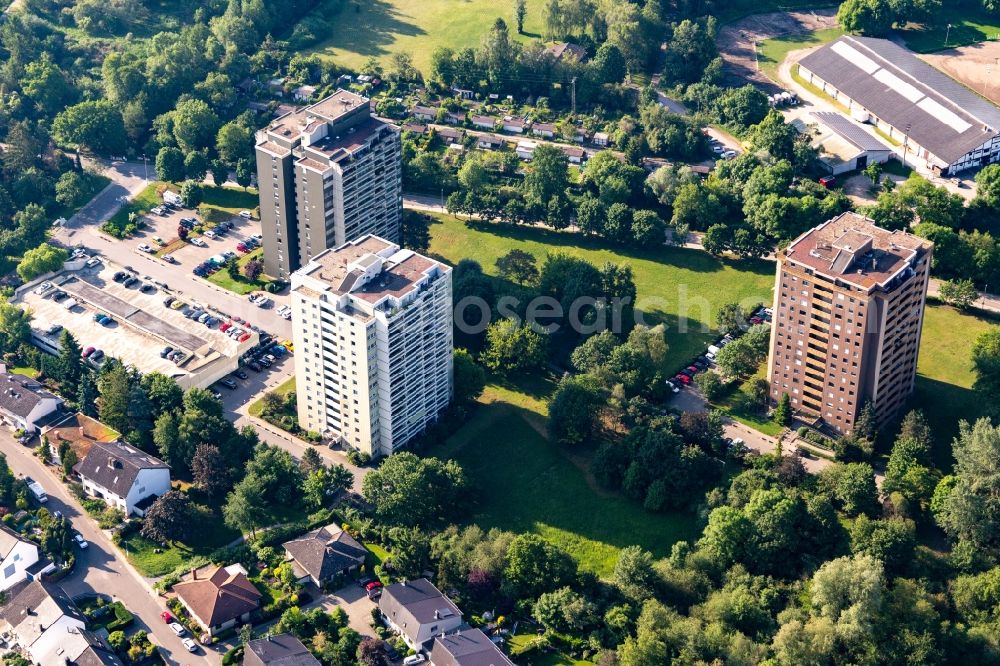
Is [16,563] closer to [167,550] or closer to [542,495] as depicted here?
[167,550]

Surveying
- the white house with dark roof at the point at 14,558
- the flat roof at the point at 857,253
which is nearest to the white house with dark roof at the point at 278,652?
the white house with dark roof at the point at 14,558

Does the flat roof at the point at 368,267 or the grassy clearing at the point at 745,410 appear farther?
the grassy clearing at the point at 745,410

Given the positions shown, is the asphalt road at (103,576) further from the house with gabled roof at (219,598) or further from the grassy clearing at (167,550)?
the house with gabled roof at (219,598)

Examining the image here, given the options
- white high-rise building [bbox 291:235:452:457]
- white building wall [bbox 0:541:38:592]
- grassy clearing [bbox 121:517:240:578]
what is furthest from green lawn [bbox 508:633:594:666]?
white building wall [bbox 0:541:38:592]

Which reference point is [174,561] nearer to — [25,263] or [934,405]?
[25,263]

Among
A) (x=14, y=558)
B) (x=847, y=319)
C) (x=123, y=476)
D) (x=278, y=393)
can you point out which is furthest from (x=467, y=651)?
(x=847, y=319)

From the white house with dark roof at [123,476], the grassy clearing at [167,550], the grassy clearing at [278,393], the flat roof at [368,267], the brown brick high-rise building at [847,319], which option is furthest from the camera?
the grassy clearing at [278,393]
